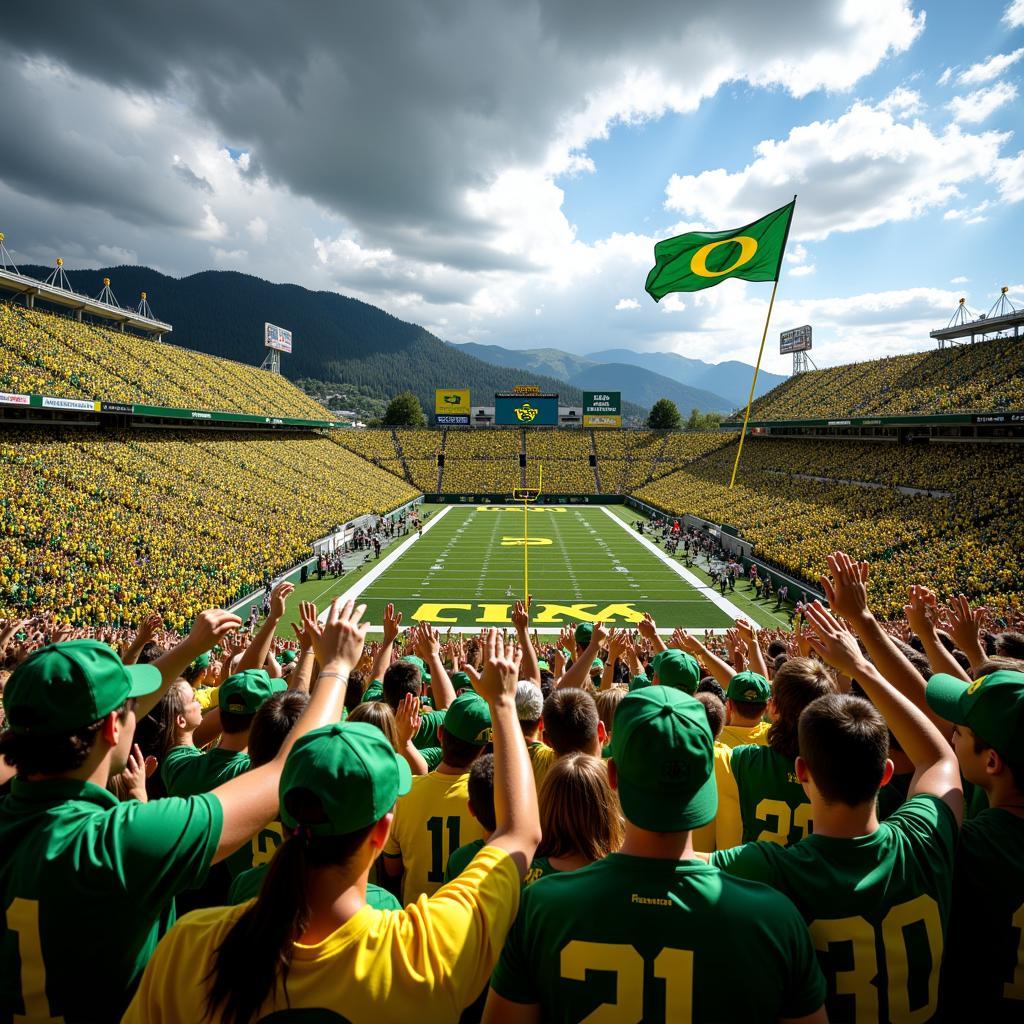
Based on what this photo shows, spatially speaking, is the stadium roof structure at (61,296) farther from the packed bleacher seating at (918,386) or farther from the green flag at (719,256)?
the packed bleacher seating at (918,386)

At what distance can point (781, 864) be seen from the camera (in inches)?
77.0

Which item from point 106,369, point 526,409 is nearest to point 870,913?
point 106,369

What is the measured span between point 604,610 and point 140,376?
1211 inches

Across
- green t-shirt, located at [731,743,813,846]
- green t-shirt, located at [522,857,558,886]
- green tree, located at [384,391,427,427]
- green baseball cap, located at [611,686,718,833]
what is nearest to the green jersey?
green t-shirt, located at [731,743,813,846]

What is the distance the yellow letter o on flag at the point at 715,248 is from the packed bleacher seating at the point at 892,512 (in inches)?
458

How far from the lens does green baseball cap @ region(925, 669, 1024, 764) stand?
2100 mm

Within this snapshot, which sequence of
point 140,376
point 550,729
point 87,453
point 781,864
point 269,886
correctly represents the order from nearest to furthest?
point 269,886, point 781,864, point 550,729, point 87,453, point 140,376

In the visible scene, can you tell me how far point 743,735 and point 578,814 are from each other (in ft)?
8.34

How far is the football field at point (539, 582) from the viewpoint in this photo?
2169 centimetres

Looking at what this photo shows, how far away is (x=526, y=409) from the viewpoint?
63.9m

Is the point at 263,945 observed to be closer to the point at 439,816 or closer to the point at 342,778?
the point at 342,778

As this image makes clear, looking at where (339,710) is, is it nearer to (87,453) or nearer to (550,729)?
(550,729)

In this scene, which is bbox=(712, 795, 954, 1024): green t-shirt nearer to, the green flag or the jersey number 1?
the jersey number 1

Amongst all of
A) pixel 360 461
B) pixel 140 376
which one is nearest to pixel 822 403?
pixel 360 461
